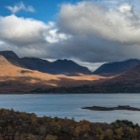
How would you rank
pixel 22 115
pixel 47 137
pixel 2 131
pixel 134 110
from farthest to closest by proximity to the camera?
1. pixel 134 110
2. pixel 22 115
3. pixel 2 131
4. pixel 47 137

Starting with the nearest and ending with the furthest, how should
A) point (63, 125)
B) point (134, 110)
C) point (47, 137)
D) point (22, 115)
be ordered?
point (47, 137), point (63, 125), point (22, 115), point (134, 110)

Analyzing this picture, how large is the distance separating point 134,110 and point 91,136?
128 m

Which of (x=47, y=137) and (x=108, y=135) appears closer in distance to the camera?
(x=47, y=137)

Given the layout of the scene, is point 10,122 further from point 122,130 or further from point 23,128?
point 122,130

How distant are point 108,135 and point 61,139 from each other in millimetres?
5083

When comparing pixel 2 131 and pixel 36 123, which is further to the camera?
pixel 36 123

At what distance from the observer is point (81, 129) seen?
4359cm

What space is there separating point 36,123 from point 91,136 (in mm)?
6530

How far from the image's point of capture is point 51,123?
4466 cm

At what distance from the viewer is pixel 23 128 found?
141ft

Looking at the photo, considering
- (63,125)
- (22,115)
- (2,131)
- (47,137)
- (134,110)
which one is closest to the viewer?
(47,137)

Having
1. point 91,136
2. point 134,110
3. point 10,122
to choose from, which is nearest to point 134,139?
point 91,136

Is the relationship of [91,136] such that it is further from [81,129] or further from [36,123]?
[36,123]

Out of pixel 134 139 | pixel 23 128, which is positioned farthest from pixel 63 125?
pixel 134 139
